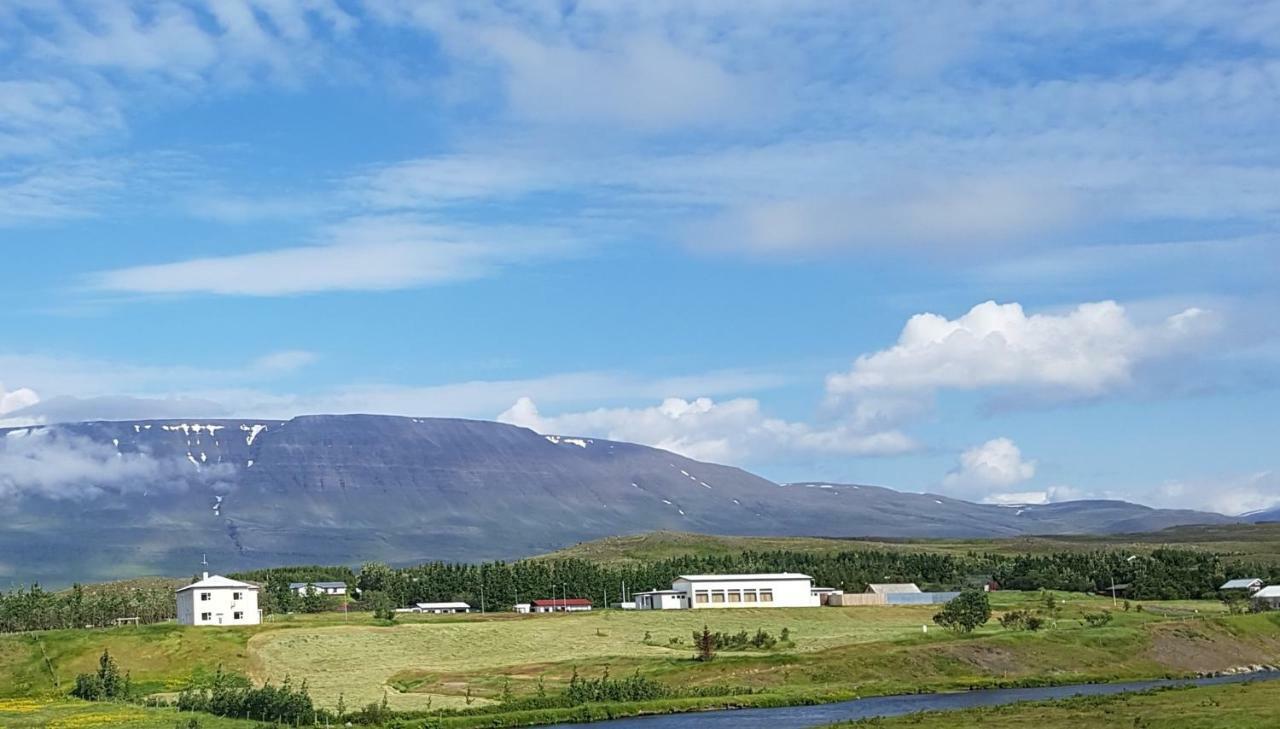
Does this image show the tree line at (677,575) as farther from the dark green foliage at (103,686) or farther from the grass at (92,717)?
the grass at (92,717)

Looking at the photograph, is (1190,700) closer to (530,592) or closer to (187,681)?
(187,681)

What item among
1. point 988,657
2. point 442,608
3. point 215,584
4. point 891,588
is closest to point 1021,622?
point 988,657

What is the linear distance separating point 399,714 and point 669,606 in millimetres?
75201

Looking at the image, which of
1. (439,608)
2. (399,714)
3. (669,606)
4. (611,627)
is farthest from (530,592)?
(399,714)

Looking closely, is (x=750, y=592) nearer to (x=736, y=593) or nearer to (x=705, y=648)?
(x=736, y=593)


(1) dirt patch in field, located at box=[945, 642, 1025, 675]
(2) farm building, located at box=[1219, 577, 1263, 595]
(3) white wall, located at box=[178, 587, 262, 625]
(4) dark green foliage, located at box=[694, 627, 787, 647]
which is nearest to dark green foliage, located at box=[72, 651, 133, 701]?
(3) white wall, located at box=[178, 587, 262, 625]

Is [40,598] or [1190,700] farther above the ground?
[40,598]

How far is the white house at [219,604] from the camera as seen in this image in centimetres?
13050

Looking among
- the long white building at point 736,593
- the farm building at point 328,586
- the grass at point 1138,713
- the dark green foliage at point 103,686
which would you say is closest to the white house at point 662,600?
the long white building at point 736,593

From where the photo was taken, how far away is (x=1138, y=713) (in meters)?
65.3

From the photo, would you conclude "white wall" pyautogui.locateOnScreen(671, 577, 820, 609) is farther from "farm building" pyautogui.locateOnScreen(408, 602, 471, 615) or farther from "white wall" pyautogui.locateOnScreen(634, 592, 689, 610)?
"farm building" pyautogui.locateOnScreen(408, 602, 471, 615)

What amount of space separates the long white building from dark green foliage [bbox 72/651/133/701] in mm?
67418

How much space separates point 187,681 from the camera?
321ft

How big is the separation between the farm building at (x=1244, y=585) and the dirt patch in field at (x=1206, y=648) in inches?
1976
